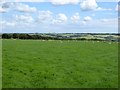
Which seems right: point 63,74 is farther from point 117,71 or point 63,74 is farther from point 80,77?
point 117,71

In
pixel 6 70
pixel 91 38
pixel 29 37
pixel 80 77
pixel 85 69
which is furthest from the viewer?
pixel 29 37

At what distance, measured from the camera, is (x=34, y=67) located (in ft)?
92.8

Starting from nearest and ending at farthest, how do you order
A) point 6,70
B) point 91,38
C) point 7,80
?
point 7,80 < point 6,70 < point 91,38

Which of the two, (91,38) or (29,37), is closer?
(91,38)

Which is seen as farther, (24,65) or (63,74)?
(24,65)

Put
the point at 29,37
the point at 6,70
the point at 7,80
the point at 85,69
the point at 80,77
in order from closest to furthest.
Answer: the point at 7,80
the point at 80,77
the point at 6,70
the point at 85,69
the point at 29,37

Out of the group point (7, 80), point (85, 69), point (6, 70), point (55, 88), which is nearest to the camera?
point (55, 88)

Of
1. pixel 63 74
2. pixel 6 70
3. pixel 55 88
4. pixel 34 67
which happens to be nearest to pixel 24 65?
pixel 34 67

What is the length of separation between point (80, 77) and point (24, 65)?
7.76 metres

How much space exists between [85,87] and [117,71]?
755cm

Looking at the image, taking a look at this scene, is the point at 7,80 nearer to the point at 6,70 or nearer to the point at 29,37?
the point at 6,70

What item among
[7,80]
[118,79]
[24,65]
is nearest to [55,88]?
[7,80]

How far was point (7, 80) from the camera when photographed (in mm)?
21547

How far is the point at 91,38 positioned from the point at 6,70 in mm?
97582
